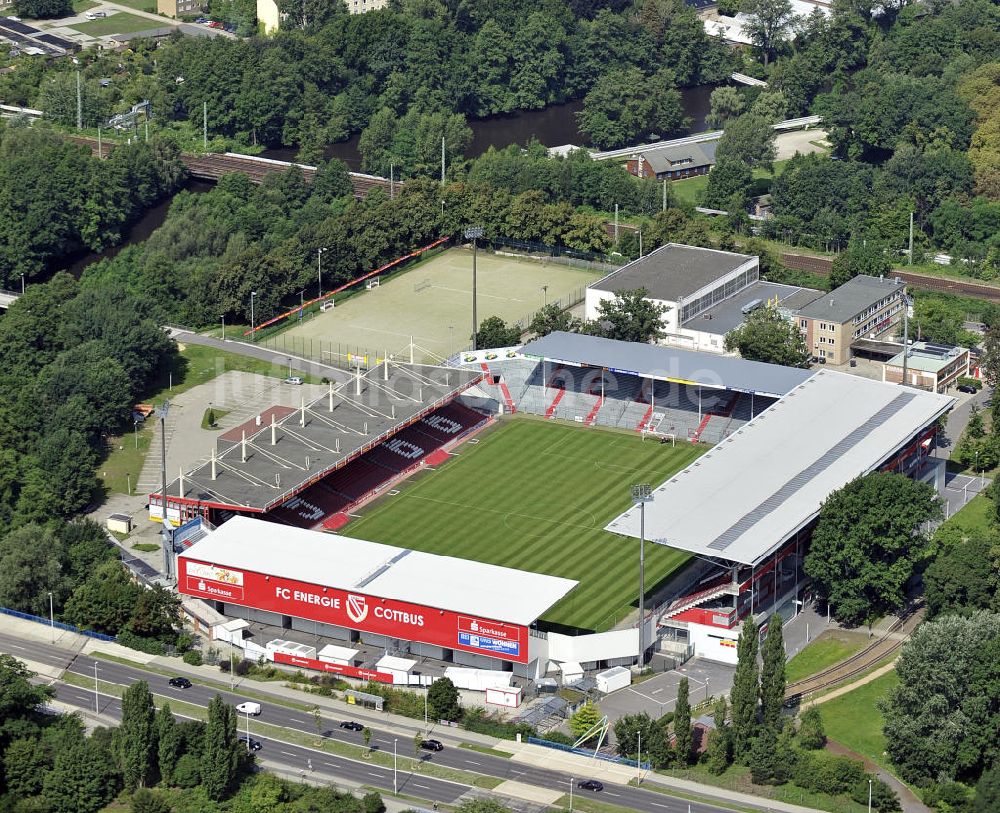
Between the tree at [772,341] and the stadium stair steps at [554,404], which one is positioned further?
the stadium stair steps at [554,404]

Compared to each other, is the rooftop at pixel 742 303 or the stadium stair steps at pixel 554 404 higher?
the rooftop at pixel 742 303

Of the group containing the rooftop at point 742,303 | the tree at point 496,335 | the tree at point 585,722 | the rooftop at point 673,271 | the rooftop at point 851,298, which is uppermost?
the rooftop at point 673,271

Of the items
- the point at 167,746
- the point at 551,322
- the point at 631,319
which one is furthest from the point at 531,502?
the point at 167,746

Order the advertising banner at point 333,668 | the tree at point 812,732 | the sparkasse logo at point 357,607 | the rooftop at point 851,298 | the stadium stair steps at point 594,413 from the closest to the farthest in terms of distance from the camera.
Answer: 1. the tree at point 812,732
2. the advertising banner at point 333,668
3. the sparkasse logo at point 357,607
4. the stadium stair steps at point 594,413
5. the rooftop at point 851,298

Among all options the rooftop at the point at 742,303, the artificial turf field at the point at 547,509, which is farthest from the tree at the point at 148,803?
the rooftop at the point at 742,303

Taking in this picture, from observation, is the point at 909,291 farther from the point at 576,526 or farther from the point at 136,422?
the point at 136,422

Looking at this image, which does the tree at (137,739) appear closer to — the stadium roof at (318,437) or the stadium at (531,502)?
the stadium at (531,502)

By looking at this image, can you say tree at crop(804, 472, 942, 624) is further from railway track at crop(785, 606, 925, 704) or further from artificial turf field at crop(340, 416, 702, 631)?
artificial turf field at crop(340, 416, 702, 631)

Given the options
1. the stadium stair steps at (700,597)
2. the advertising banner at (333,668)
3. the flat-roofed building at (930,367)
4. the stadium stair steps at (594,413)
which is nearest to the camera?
the advertising banner at (333,668)

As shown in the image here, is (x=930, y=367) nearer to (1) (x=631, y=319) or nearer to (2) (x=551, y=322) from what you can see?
(1) (x=631, y=319)
